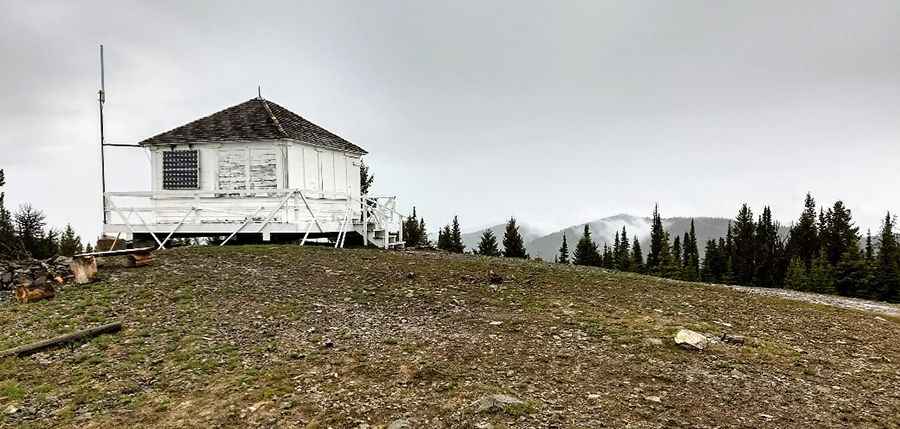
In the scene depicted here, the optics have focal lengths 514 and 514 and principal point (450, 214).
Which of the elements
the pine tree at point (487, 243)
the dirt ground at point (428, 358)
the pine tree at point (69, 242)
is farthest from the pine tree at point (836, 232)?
the pine tree at point (69, 242)

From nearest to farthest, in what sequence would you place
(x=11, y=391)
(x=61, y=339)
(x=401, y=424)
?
1. (x=401, y=424)
2. (x=11, y=391)
3. (x=61, y=339)

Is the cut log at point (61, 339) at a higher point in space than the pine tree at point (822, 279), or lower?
higher

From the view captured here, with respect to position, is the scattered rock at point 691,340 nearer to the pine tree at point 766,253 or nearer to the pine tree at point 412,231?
the pine tree at point 412,231

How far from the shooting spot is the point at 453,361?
9.09m

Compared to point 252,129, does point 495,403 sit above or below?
below

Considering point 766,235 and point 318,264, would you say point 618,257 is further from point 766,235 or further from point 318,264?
point 318,264

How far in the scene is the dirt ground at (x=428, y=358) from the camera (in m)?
7.40

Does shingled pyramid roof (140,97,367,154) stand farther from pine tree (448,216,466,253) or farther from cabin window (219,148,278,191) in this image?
pine tree (448,216,466,253)

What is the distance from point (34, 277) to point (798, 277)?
74.4 metres

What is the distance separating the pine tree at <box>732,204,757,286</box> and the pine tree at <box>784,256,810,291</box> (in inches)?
647

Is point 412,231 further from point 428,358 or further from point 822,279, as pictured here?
point 428,358

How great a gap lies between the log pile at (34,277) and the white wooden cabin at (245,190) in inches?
229

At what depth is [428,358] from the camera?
923 cm

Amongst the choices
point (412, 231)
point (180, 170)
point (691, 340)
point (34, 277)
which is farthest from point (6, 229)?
point (691, 340)
